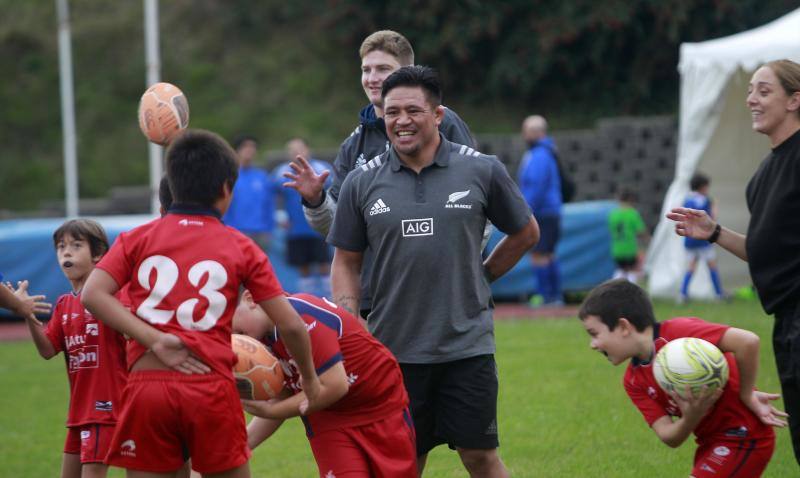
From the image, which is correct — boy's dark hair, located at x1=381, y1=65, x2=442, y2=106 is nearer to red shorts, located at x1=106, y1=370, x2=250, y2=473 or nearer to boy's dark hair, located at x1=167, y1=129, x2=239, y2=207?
boy's dark hair, located at x1=167, y1=129, x2=239, y2=207

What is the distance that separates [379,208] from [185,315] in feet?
3.83

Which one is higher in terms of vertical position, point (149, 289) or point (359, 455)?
point (149, 289)

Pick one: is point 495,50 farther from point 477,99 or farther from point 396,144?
point 396,144

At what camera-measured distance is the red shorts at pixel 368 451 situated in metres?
4.57

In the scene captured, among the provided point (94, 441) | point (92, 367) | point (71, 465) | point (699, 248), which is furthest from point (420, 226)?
point (699, 248)

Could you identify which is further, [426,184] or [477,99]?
[477,99]

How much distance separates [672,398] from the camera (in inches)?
179

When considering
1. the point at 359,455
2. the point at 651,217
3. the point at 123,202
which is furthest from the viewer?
the point at 651,217

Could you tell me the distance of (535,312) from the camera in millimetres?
13742

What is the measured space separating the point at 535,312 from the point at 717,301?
241 centimetres

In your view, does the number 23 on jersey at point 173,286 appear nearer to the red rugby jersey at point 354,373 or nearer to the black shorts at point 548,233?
the red rugby jersey at point 354,373

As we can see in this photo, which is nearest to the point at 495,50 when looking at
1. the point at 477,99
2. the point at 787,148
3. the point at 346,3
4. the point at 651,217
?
the point at 477,99

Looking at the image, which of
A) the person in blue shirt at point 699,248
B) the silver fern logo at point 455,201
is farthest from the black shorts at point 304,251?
the silver fern logo at point 455,201

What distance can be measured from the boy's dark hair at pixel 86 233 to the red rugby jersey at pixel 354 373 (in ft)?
5.11
